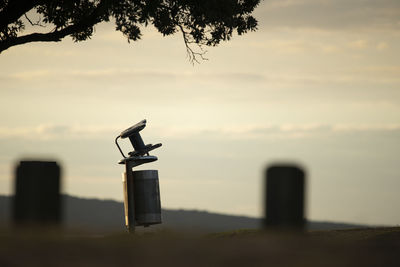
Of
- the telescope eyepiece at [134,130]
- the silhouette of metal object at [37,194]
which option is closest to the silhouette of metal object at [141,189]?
the telescope eyepiece at [134,130]

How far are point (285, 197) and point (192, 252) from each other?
4.04 feet

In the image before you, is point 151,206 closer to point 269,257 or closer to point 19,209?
point 19,209

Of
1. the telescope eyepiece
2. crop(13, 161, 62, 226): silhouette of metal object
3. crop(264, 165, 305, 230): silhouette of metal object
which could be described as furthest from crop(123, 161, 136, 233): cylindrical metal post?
crop(264, 165, 305, 230): silhouette of metal object

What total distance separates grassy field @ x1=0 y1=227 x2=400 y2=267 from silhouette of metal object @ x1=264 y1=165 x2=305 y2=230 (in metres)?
0.19

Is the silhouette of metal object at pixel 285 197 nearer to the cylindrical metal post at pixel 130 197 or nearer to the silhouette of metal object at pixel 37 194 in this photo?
the silhouette of metal object at pixel 37 194

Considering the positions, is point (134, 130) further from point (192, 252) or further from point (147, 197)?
point (192, 252)

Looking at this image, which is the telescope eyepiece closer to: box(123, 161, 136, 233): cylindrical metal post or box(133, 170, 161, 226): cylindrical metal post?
box(123, 161, 136, 233): cylindrical metal post

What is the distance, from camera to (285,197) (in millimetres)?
7117

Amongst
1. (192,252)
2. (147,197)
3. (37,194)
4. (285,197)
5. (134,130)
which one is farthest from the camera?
(147,197)

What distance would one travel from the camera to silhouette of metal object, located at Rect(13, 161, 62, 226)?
761cm

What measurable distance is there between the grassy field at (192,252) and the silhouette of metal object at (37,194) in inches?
9.0

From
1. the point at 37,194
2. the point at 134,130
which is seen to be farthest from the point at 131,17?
the point at 37,194

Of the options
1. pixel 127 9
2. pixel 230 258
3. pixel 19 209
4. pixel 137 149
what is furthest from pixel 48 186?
pixel 127 9

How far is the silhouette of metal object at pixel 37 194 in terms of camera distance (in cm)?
761
